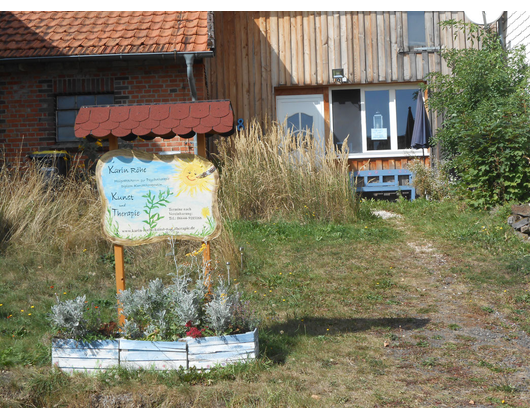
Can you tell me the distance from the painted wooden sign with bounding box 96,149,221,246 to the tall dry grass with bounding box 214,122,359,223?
3557mm

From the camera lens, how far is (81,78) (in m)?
10.3

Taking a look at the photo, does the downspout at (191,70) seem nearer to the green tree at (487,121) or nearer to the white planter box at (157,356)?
the green tree at (487,121)

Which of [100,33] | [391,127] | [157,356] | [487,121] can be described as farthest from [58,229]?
[391,127]

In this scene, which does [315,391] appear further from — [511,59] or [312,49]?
[312,49]

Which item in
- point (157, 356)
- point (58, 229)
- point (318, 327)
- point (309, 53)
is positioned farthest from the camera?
point (309, 53)

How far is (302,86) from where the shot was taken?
12047 millimetres

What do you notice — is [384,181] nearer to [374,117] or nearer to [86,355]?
[374,117]

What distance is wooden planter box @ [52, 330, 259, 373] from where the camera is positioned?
3762 mm

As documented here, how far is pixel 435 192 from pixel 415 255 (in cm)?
395

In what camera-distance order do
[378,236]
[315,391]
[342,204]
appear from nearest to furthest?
[315,391]
[378,236]
[342,204]

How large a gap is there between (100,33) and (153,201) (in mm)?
7047

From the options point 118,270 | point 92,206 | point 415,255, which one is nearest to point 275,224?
point 415,255

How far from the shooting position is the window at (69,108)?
33.5 ft

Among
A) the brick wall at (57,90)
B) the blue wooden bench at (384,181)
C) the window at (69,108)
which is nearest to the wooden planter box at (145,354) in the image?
the brick wall at (57,90)
